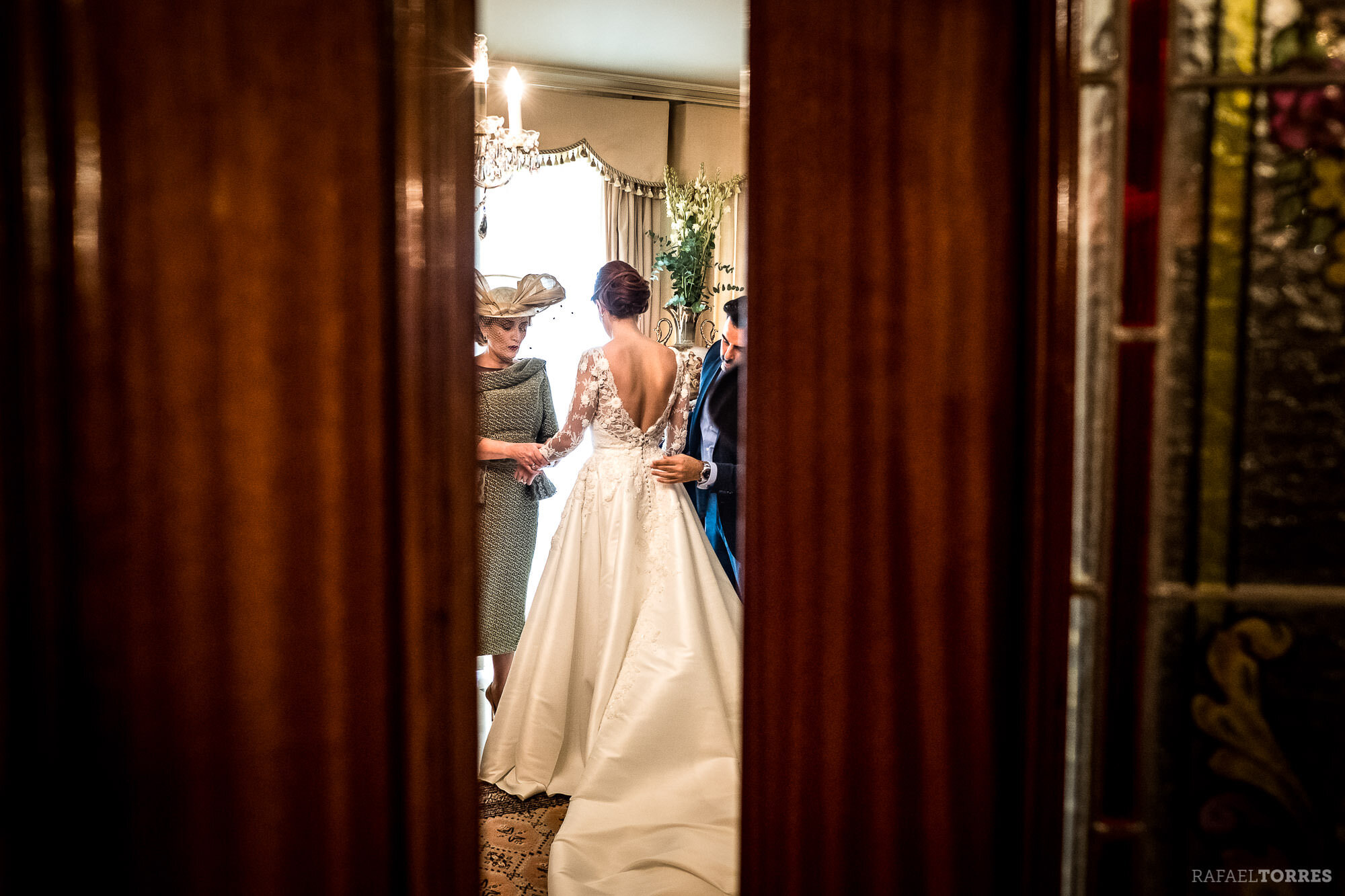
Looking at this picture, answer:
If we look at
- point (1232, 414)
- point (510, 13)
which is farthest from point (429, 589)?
point (510, 13)

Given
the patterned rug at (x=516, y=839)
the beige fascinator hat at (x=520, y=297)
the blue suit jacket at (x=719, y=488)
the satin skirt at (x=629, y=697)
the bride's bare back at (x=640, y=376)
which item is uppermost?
the beige fascinator hat at (x=520, y=297)

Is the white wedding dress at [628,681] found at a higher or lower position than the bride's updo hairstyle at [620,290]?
lower

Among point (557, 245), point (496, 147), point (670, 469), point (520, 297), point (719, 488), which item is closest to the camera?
point (670, 469)

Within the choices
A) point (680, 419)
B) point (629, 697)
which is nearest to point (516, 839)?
point (629, 697)

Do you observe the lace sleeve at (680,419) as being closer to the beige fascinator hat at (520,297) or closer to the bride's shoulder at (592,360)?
the bride's shoulder at (592,360)

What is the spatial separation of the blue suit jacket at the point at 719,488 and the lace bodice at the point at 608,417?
0.17m

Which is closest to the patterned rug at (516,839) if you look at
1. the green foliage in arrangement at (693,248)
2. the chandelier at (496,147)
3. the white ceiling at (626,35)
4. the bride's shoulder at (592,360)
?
the bride's shoulder at (592,360)

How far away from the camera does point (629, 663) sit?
2.26m

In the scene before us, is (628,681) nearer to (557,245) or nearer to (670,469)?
(670,469)

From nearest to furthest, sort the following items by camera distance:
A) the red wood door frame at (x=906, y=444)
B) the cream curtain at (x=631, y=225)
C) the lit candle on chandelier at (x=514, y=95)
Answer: the red wood door frame at (x=906, y=444) < the lit candle on chandelier at (x=514, y=95) < the cream curtain at (x=631, y=225)

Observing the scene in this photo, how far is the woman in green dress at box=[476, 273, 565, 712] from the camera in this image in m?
2.69

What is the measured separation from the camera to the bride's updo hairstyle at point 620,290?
9.04 ft

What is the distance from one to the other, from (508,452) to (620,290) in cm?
71

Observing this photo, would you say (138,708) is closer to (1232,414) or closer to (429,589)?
(429,589)
